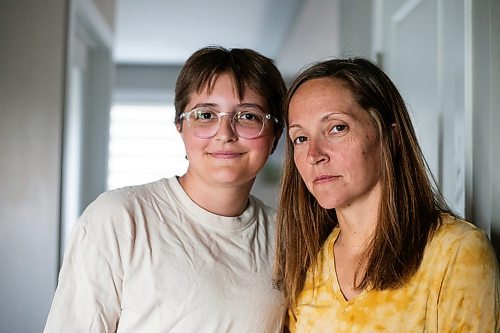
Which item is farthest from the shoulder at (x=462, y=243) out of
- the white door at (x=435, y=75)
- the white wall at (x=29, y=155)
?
the white wall at (x=29, y=155)

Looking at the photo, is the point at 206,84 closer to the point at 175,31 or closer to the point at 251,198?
the point at 251,198

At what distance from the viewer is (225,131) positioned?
150 cm

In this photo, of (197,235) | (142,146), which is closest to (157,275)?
(197,235)

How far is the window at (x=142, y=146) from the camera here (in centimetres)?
773

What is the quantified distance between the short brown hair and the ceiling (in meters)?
3.31

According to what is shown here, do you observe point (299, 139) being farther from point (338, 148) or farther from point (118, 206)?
point (118, 206)

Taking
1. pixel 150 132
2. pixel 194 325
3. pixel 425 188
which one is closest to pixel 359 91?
pixel 425 188

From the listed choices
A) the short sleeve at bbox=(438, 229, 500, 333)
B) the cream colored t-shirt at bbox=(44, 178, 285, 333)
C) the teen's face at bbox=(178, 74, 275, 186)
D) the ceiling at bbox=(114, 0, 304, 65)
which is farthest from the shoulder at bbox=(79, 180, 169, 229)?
the ceiling at bbox=(114, 0, 304, 65)

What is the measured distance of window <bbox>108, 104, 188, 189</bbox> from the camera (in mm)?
7727

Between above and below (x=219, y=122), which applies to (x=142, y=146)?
above

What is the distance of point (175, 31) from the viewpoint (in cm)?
572

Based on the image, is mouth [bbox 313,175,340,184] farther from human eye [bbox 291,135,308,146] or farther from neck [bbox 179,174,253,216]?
neck [bbox 179,174,253,216]

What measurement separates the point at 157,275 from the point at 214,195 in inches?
10.0

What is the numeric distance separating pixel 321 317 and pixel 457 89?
729mm
